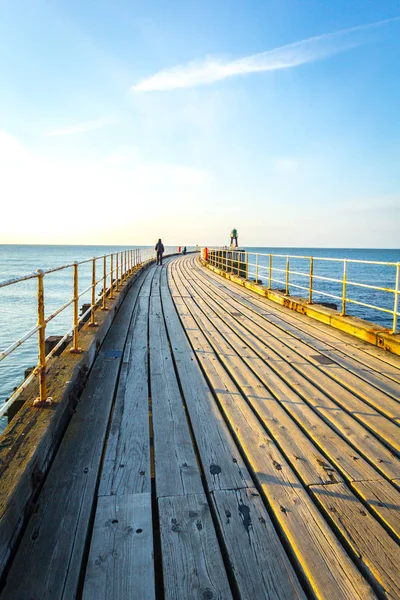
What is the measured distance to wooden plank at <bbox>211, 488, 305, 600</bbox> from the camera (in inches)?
66.1

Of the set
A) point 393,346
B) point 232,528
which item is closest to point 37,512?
point 232,528

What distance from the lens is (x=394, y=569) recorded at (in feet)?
5.82

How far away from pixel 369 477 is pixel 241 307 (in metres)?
6.54

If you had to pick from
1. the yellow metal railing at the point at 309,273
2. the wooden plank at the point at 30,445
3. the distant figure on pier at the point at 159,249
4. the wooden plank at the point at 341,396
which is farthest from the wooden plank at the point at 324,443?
the distant figure on pier at the point at 159,249

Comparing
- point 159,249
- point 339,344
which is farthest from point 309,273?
point 159,249

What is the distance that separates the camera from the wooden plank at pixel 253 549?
1678mm

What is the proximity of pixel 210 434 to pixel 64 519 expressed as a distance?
1.18m

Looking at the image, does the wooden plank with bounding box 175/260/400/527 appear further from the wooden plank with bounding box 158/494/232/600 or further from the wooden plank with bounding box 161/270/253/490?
the wooden plank with bounding box 158/494/232/600

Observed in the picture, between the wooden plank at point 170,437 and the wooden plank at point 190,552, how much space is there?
0.40 feet

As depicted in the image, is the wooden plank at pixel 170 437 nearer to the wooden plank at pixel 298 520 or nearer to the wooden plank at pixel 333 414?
the wooden plank at pixel 298 520

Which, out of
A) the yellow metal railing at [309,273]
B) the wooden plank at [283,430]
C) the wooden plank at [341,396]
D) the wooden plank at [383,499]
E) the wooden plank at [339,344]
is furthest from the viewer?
the yellow metal railing at [309,273]

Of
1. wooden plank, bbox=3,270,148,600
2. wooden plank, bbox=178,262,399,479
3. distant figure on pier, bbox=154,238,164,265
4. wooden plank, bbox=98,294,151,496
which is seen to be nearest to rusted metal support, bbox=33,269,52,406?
wooden plank, bbox=3,270,148,600

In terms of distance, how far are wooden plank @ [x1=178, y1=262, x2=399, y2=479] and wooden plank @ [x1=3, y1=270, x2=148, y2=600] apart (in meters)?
1.69

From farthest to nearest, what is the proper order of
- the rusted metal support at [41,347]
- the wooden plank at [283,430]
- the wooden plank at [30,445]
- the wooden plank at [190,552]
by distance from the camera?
the rusted metal support at [41,347] → the wooden plank at [283,430] → the wooden plank at [30,445] → the wooden plank at [190,552]
